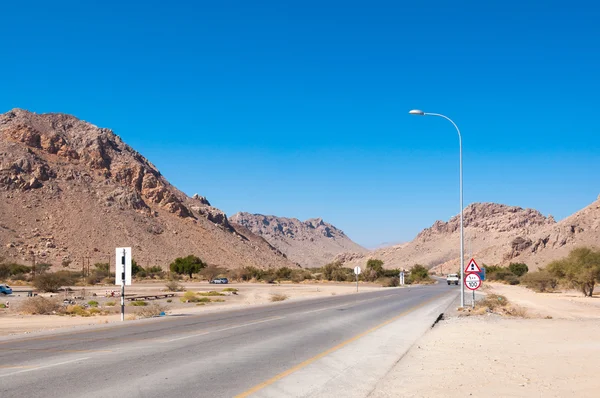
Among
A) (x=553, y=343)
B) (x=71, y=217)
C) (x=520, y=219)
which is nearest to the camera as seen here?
(x=553, y=343)

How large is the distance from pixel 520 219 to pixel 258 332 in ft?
595

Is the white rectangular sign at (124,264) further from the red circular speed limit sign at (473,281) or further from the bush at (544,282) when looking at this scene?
the bush at (544,282)

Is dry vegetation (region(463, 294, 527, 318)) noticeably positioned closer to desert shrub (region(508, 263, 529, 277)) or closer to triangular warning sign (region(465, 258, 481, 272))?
triangular warning sign (region(465, 258, 481, 272))

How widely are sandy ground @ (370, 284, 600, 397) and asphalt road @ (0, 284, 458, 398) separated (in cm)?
78

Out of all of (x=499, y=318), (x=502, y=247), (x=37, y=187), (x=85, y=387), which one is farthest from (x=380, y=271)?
(x=85, y=387)

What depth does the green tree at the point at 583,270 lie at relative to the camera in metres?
51.9

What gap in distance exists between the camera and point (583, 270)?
5266 centimetres

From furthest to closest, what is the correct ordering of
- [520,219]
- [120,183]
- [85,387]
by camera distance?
[520,219]
[120,183]
[85,387]

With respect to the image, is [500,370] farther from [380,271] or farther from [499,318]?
[380,271]

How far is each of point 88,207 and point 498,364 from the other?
108 meters

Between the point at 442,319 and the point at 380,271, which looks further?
the point at 380,271

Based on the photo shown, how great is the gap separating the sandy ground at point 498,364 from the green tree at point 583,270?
3485 cm

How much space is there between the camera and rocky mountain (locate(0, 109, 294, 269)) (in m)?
104

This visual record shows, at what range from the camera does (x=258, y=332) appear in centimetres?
1936
